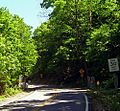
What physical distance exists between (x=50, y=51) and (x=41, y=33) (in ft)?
16.6

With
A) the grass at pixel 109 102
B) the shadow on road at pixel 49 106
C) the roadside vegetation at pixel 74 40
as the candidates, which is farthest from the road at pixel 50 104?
the roadside vegetation at pixel 74 40

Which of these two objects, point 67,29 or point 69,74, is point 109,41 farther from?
point 69,74

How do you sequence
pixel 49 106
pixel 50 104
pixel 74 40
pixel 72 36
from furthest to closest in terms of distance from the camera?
pixel 72 36, pixel 74 40, pixel 50 104, pixel 49 106

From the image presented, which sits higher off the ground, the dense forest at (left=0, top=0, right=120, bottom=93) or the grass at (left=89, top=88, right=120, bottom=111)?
the dense forest at (left=0, top=0, right=120, bottom=93)

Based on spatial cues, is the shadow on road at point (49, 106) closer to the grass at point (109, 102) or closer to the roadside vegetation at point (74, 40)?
the grass at point (109, 102)

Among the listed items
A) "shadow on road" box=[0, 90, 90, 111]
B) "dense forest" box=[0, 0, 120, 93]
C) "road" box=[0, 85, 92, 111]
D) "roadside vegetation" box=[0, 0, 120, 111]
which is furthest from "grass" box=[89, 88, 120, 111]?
"dense forest" box=[0, 0, 120, 93]

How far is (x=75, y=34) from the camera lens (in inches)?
1363

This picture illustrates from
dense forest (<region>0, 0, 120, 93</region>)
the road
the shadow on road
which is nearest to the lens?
the shadow on road

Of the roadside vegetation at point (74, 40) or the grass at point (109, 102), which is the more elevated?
the roadside vegetation at point (74, 40)

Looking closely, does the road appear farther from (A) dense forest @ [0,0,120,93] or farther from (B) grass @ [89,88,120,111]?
(A) dense forest @ [0,0,120,93]

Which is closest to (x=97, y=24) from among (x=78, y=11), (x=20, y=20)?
(x=78, y=11)

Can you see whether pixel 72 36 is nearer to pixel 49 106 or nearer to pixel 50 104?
pixel 50 104

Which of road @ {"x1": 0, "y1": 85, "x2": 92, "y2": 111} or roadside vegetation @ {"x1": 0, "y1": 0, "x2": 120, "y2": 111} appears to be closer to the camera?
road @ {"x1": 0, "y1": 85, "x2": 92, "y2": 111}

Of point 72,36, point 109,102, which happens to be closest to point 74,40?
point 72,36
